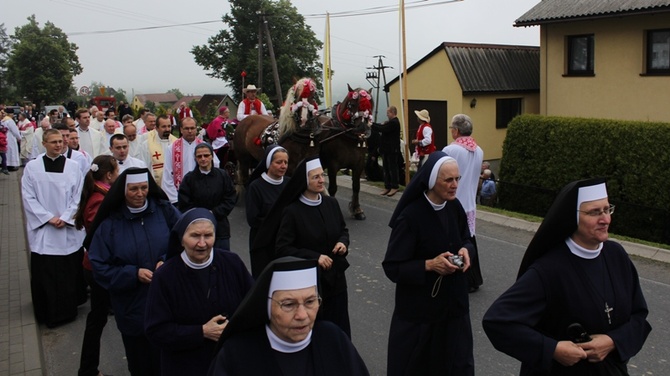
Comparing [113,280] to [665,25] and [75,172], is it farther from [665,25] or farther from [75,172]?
[665,25]

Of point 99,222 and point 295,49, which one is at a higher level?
point 295,49

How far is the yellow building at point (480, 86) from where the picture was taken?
71.8ft

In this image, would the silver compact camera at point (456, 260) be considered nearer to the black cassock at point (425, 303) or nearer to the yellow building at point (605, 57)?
the black cassock at point (425, 303)

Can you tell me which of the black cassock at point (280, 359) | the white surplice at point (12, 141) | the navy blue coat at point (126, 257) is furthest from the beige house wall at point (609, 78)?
the black cassock at point (280, 359)

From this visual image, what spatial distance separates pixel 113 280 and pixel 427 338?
226 cm

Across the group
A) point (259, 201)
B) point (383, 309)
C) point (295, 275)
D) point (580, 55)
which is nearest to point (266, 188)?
point (259, 201)

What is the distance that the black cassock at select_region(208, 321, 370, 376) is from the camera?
9.50 feet

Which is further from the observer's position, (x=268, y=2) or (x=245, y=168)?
(x=268, y=2)

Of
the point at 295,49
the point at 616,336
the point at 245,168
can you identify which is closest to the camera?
the point at 616,336

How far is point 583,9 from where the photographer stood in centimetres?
1827

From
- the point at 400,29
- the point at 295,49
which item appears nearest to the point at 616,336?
the point at 400,29

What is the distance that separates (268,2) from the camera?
61500 mm

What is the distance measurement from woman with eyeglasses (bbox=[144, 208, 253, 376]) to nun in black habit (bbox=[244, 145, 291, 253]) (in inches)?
94.9

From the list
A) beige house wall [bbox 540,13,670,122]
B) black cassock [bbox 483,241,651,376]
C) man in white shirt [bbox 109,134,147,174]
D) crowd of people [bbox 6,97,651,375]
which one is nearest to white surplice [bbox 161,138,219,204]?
crowd of people [bbox 6,97,651,375]
